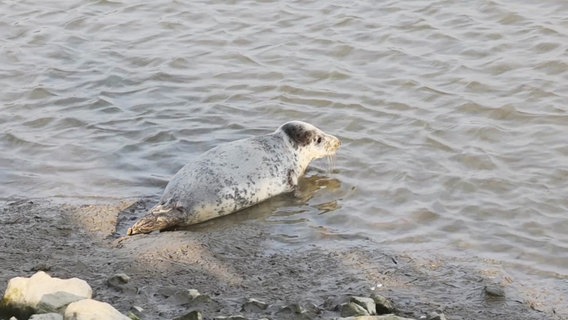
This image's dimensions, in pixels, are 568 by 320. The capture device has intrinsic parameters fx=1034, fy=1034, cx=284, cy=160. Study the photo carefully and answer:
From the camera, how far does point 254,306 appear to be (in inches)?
229

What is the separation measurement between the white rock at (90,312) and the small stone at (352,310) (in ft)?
4.01

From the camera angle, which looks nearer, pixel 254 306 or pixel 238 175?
pixel 254 306

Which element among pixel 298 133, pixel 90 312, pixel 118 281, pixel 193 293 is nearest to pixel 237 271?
pixel 193 293

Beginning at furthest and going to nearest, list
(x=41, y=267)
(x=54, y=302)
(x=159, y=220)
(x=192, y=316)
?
(x=159, y=220) → (x=41, y=267) → (x=192, y=316) → (x=54, y=302)

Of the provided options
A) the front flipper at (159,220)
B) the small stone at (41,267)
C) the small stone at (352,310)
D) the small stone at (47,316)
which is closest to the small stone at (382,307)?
the small stone at (352,310)

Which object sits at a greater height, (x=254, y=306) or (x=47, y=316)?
(x=47, y=316)

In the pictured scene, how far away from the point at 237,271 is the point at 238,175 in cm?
139

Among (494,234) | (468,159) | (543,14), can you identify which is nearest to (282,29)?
(543,14)

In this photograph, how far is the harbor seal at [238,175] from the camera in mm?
7352

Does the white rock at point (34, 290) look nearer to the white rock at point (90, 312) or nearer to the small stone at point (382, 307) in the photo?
the white rock at point (90, 312)

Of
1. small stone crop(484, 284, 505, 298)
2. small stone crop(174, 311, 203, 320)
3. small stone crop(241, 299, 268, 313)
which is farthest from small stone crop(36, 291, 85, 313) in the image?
small stone crop(484, 284, 505, 298)

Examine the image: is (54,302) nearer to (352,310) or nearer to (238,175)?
(352,310)

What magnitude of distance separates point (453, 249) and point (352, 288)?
1.02 metres

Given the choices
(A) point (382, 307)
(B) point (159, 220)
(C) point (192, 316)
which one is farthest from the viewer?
(B) point (159, 220)
